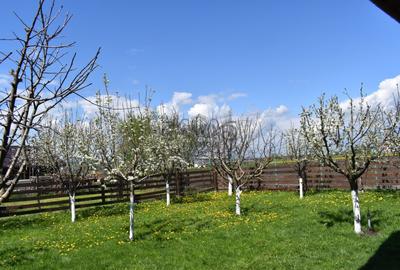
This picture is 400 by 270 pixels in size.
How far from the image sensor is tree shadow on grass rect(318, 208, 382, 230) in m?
12.0

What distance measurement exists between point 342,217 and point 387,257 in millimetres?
4184

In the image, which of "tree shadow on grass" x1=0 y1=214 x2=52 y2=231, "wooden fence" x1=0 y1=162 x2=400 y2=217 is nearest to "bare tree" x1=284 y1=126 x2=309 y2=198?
"wooden fence" x1=0 y1=162 x2=400 y2=217

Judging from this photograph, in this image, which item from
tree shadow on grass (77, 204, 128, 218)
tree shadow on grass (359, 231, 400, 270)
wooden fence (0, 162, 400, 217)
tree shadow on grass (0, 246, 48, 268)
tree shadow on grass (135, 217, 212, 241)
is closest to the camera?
tree shadow on grass (359, 231, 400, 270)

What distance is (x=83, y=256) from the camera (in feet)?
31.9

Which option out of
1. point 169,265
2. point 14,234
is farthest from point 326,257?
point 14,234

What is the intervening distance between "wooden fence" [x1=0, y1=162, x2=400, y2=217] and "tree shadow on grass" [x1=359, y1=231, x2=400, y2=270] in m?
11.4

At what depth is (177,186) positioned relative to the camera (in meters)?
24.7

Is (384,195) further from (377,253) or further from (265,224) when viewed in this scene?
(377,253)

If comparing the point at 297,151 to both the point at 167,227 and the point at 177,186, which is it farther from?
the point at 167,227

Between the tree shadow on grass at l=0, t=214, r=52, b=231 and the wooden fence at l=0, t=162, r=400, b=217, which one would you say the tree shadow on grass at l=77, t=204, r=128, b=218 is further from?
the tree shadow on grass at l=0, t=214, r=52, b=231

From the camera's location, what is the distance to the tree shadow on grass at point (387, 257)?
322 inches

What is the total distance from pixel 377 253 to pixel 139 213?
10123 millimetres

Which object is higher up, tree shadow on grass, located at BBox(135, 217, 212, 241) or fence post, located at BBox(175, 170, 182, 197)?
fence post, located at BBox(175, 170, 182, 197)

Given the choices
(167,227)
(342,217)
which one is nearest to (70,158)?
(167,227)
